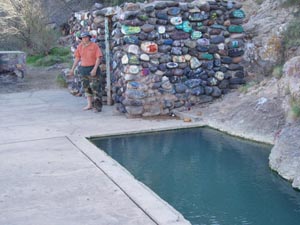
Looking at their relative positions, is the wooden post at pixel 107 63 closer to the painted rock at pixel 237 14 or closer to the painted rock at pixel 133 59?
the painted rock at pixel 133 59

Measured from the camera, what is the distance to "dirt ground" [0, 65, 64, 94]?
15508 mm

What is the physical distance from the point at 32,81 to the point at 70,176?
1179cm

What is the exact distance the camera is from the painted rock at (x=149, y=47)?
966 cm

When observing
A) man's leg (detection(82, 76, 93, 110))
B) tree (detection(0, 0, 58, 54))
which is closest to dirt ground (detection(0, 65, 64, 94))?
tree (detection(0, 0, 58, 54))

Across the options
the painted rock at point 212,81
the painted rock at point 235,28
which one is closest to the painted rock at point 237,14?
the painted rock at point 235,28

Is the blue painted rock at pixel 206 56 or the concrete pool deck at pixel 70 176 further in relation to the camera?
the blue painted rock at pixel 206 56

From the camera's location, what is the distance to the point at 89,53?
33.8 feet

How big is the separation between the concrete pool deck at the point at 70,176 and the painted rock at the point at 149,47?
1353 millimetres

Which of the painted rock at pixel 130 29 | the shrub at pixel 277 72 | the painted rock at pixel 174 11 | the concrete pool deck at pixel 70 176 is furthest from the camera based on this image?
the painted rock at pixel 174 11

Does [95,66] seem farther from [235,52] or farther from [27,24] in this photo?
[27,24]

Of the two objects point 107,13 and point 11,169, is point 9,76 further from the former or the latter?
point 11,169

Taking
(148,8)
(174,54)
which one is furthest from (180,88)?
(148,8)

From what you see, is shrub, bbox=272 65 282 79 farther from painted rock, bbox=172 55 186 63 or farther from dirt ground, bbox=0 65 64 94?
dirt ground, bbox=0 65 64 94

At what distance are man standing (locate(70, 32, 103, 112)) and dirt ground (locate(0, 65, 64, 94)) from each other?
5.02 meters
